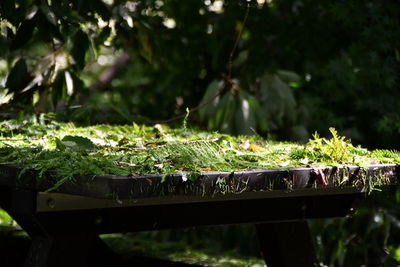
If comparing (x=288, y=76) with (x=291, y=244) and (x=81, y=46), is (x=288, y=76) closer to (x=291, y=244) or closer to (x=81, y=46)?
(x=81, y=46)

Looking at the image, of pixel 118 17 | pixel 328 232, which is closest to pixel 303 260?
pixel 328 232

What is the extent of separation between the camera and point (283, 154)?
1971 millimetres

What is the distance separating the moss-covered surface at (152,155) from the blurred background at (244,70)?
1.05 ft

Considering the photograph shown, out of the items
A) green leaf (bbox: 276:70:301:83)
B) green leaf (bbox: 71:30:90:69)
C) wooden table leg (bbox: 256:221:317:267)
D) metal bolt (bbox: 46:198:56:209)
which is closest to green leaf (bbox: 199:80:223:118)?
green leaf (bbox: 276:70:301:83)

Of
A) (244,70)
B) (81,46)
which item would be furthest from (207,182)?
(244,70)

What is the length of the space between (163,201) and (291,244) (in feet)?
2.18

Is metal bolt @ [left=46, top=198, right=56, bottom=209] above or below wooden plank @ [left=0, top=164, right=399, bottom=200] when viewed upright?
below

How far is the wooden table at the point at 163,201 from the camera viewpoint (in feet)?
4.71

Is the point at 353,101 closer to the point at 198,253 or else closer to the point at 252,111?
the point at 252,111

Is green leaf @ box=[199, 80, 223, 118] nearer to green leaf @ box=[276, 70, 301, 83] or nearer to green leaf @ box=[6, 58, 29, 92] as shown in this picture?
green leaf @ box=[276, 70, 301, 83]

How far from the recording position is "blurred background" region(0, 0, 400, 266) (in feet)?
9.43

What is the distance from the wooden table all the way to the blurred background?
408 millimetres

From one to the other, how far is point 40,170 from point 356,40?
290 cm

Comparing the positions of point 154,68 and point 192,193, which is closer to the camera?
point 192,193
